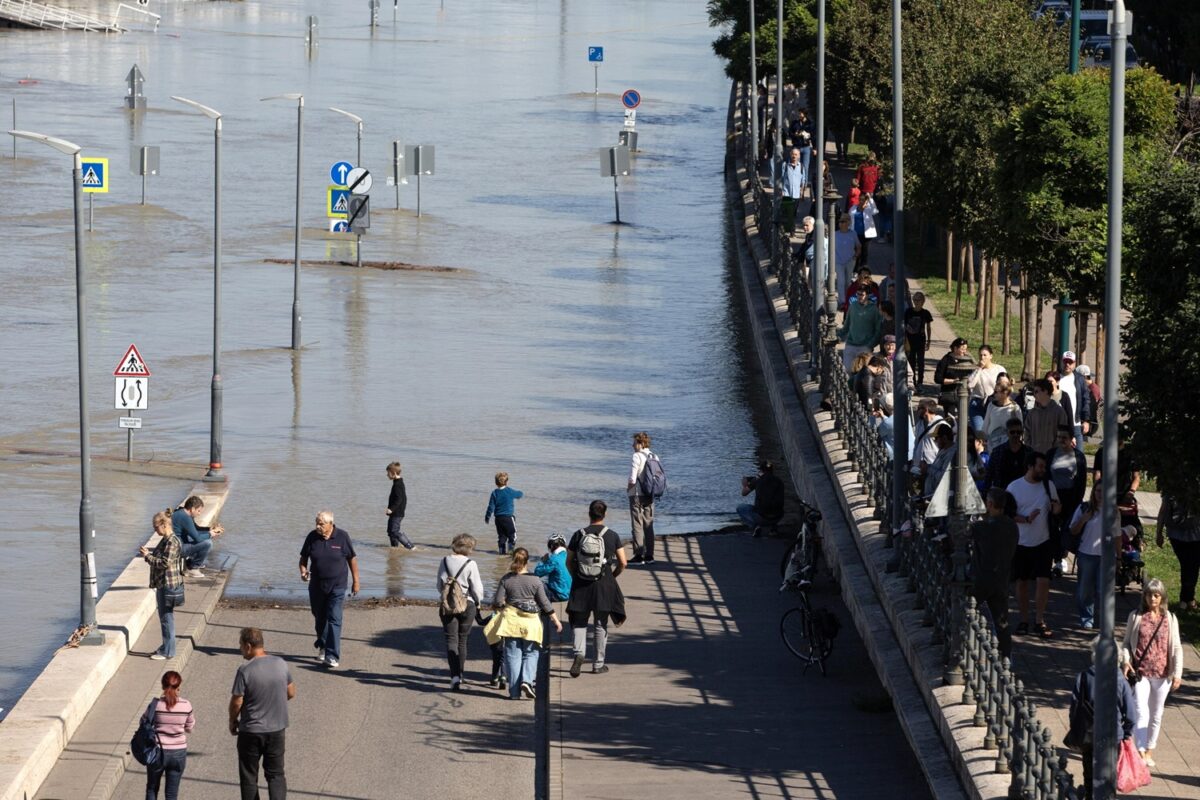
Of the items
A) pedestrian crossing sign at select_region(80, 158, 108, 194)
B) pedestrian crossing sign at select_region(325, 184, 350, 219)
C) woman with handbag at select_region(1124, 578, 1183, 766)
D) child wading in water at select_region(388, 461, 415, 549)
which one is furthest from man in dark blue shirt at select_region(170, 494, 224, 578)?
pedestrian crossing sign at select_region(80, 158, 108, 194)

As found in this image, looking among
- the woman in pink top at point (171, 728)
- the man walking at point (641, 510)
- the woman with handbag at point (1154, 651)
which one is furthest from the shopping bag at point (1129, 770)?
the man walking at point (641, 510)

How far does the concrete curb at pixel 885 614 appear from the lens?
12.3 metres

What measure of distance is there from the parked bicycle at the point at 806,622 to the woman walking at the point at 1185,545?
9.22 ft

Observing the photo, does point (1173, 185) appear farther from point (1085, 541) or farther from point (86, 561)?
point (86, 561)

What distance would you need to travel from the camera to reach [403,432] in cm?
2908

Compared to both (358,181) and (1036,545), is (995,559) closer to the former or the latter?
(1036,545)

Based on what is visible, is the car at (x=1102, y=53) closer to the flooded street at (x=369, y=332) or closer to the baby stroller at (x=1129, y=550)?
the flooded street at (x=369, y=332)

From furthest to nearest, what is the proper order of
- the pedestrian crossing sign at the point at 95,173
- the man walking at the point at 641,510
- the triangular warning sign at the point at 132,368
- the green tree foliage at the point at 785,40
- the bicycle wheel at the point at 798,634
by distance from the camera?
1. the green tree foliage at the point at 785,40
2. the pedestrian crossing sign at the point at 95,173
3. the triangular warning sign at the point at 132,368
4. the man walking at the point at 641,510
5. the bicycle wheel at the point at 798,634

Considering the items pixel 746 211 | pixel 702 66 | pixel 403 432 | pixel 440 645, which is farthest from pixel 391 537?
pixel 702 66

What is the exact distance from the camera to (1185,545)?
15.3 meters

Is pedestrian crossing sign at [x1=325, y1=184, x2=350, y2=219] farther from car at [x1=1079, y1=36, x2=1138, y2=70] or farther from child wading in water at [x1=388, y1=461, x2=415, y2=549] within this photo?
child wading in water at [x1=388, y1=461, x2=415, y2=549]

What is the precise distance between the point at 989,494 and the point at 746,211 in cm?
3446

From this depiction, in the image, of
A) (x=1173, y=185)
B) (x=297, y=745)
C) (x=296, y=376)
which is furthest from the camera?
(x=296, y=376)

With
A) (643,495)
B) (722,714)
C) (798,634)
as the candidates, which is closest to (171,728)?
(722,714)
